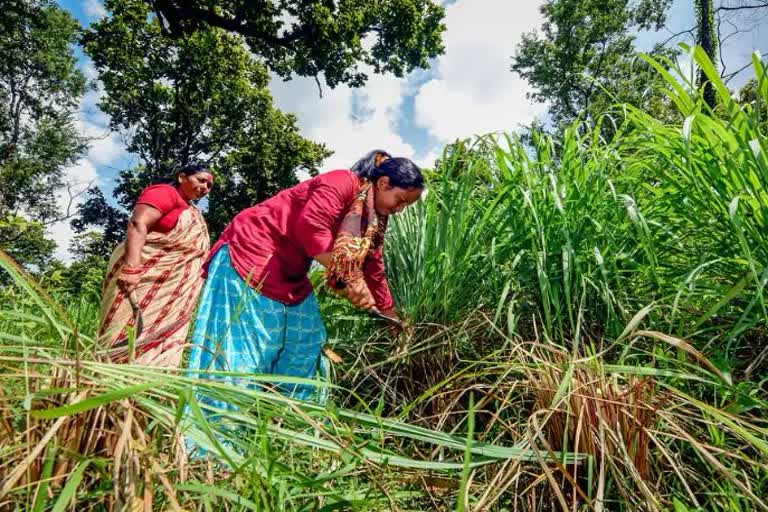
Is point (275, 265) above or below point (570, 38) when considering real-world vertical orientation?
below

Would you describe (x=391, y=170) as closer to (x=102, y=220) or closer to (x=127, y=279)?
(x=127, y=279)

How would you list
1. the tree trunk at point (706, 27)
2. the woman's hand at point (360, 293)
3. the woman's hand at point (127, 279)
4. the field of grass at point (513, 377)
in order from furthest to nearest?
the tree trunk at point (706, 27)
the woman's hand at point (127, 279)
the woman's hand at point (360, 293)
the field of grass at point (513, 377)

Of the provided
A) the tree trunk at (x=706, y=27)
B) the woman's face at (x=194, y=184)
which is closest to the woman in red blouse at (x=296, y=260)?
the woman's face at (x=194, y=184)

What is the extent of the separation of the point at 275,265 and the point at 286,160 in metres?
15.0

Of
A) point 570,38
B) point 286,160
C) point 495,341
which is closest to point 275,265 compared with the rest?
point 495,341

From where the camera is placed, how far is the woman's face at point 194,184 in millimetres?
2658

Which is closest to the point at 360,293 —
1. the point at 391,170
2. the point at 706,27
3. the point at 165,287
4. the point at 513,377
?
the point at 391,170

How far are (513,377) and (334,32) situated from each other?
11.2 m

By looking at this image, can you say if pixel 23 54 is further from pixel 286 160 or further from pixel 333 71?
pixel 333 71

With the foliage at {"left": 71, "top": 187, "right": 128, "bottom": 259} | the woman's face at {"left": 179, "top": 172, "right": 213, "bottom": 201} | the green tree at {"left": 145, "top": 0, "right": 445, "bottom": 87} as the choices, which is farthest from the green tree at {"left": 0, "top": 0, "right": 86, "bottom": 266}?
the woman's face at {"left": 179, "top": 172, "right": 213, "bottom": 201}

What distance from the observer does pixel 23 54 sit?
1552 cm

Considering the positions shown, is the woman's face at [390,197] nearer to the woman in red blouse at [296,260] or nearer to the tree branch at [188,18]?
the woman in red blouse at [296,260]

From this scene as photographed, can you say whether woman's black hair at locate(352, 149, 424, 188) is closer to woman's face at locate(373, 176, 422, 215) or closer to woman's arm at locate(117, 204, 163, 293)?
woman's face at locate(373, 176, 422, 215)

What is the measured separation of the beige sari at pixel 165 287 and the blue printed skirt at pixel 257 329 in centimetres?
59
